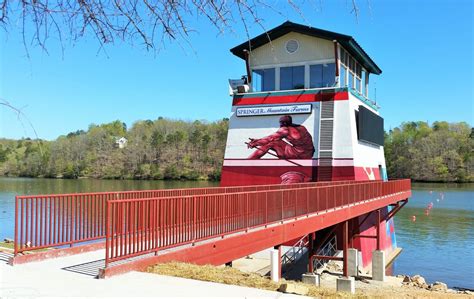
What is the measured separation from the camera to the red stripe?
91.3 feet

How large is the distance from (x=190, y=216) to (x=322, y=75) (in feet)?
68.1

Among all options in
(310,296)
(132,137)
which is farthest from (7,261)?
(132,137)

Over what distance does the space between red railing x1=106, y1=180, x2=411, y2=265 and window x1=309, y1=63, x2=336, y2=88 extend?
1389 cm

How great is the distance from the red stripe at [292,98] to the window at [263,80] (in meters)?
1.09

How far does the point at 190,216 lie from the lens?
393 inches

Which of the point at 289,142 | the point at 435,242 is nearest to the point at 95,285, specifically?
the point at 289,142

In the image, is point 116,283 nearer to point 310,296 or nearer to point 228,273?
point 228,273

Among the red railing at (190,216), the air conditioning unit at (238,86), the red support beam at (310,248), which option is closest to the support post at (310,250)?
the red support beam at (310,248)

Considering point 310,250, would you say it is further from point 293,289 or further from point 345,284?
point 293,289

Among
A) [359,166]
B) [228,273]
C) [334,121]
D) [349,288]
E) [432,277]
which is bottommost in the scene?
[432,277]

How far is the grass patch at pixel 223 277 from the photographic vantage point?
274 inches

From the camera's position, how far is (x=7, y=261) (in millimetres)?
9023

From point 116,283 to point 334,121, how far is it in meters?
21.9

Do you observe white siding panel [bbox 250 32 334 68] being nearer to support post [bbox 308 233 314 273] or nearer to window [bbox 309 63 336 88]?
window [bbox 309 63 336 88]
